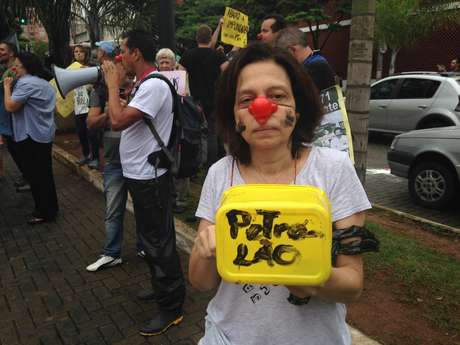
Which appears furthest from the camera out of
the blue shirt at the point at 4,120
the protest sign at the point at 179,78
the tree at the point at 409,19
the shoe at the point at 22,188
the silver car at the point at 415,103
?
the tree at the point at 409,19

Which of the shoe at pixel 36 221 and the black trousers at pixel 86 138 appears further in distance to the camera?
the black trousers at pixel 86 138

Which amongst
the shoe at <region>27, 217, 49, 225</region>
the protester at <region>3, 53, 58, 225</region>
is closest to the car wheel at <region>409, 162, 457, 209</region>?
the protester at <region>3, 53, 58, 225</region>

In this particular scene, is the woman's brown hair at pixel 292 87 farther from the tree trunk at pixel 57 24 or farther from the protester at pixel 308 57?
the tree trunk at pixel 57 24

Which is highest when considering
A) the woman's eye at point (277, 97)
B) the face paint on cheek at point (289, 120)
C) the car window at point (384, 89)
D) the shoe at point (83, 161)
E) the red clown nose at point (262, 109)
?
the woman's eye at point (277, 97)

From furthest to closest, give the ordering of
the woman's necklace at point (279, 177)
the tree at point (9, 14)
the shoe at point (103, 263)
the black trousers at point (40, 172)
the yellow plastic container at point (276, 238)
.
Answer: the tree at point (9, 14)
the black trousers at point (40, 172)
the shoe at point (103, 263)
the woman's necklace at point (279, 177)
the yellow plastic container at point (276, 238)

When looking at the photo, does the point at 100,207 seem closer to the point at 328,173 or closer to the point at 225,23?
the point at 225,23

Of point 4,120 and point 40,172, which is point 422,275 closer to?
point 40,172

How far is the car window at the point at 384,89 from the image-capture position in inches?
427

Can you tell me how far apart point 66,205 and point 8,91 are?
1839mm

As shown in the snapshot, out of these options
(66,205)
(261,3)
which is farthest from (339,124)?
(261,3)

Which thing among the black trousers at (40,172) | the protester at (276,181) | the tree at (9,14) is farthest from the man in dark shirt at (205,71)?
the tree at (9,14)

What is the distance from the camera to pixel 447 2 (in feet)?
55.6

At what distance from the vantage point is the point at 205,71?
623cm

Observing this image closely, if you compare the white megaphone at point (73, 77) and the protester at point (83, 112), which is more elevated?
the white megaphone at point (73, 77)
